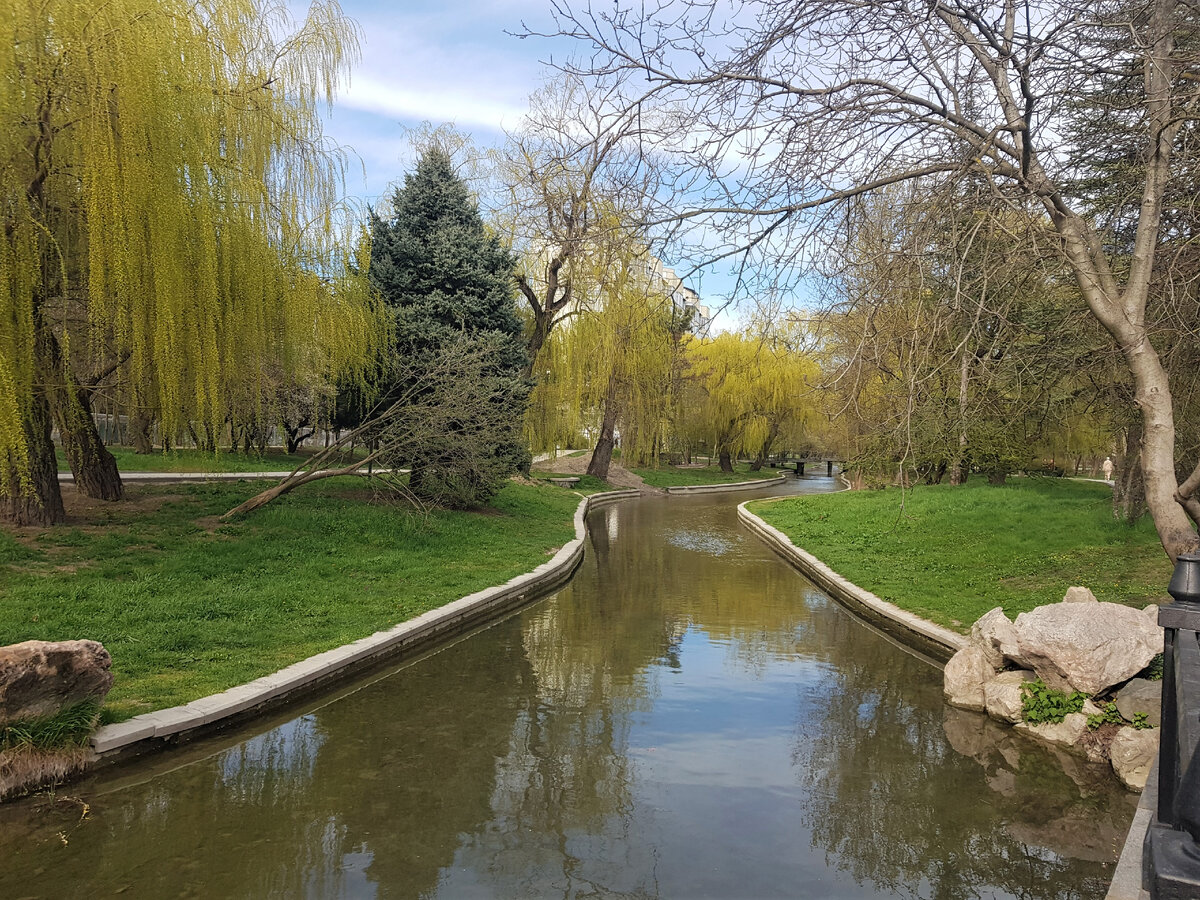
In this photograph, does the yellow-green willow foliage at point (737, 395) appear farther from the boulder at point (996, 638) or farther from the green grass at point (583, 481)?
the boulder at point (996, 638)

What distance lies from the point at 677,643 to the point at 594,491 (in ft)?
66.7

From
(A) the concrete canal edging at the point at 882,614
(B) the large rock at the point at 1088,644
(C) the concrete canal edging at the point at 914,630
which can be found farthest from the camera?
(A) the concrete canal edging at the point at 882,614

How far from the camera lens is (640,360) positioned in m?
27.2

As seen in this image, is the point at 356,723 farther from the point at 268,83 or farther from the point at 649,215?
the point at 268,83

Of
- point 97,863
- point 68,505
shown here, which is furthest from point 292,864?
point 68,505

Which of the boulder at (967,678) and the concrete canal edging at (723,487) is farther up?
the concrete canal edging at (723,487)

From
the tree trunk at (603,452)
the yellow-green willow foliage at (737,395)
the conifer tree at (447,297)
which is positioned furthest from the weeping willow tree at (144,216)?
the yellow-green willow foliage at (737,395)

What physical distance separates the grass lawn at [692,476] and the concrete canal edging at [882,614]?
19363mm

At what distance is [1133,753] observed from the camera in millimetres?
5539

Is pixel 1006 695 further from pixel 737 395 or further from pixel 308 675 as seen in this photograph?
pixel 737 395

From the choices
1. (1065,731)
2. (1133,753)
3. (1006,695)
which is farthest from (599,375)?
(1133,753)

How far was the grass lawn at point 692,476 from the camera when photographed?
119 ft

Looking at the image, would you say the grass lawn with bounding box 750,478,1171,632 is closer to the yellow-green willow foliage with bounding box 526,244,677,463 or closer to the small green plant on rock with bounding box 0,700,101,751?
the small green plant on rock with bounding box 0,700,101,751

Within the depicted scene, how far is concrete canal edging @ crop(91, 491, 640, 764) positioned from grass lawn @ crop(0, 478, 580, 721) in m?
0.21
